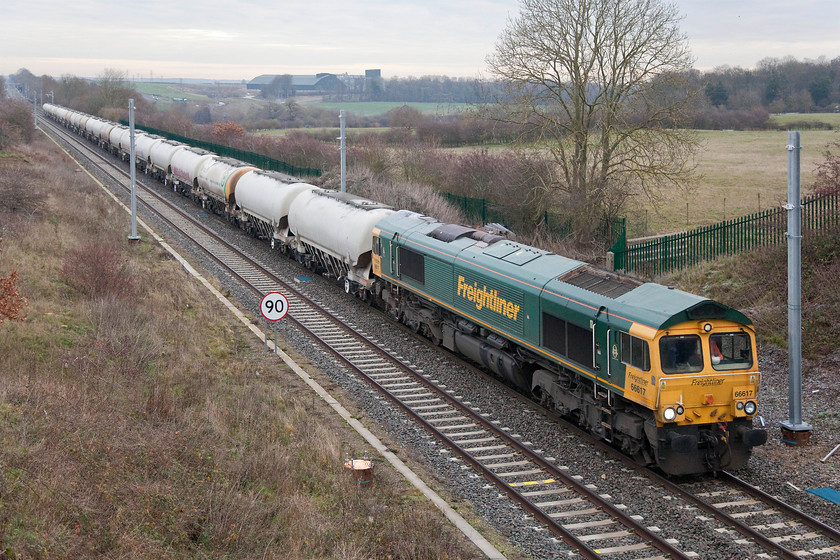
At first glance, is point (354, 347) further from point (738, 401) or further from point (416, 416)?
point (738, 401)

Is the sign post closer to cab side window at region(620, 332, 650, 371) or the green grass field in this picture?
cab side window at region(620, 332, 650, 371)

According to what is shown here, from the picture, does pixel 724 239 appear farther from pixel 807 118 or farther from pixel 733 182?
pixel 807 118

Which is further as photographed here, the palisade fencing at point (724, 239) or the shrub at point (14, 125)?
the shrub at point (14, 125)

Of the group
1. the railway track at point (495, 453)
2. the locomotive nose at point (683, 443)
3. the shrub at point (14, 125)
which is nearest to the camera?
the railway track at point (495, 453)

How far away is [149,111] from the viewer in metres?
122

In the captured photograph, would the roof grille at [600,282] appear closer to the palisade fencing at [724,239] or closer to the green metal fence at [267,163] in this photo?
the palisade fencing at [724,239]

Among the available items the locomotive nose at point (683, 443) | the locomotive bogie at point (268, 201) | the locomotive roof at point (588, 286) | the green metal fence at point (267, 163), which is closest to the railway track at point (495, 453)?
the locomotive nose at point (683, 443)

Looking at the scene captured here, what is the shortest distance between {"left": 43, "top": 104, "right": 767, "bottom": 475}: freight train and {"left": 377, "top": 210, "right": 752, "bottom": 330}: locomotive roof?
0.03 meters

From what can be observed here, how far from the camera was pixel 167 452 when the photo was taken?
1105 cm

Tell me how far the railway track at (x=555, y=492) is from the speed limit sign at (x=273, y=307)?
1.87m

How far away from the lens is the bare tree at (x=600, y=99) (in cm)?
2894

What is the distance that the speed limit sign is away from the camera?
1867 centimetres

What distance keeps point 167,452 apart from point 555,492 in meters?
5.95

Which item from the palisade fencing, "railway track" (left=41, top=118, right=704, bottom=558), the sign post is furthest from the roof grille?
the palisade fencing
